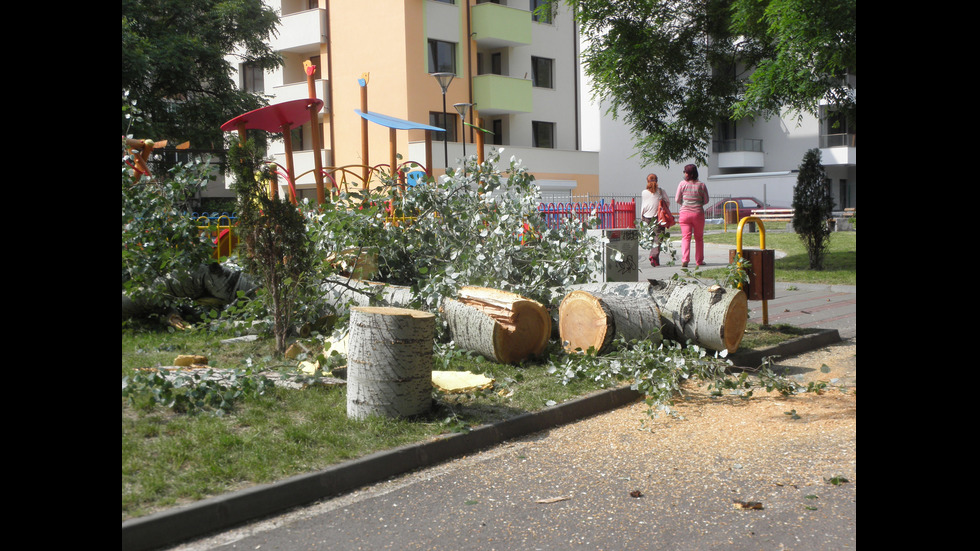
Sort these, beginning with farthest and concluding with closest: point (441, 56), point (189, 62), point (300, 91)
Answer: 1. point (300, 91)
2. point (441, 56)
3. point (189, 62)

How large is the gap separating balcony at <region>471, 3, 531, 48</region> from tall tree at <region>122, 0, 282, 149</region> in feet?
28.5

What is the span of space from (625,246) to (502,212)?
4.41 feet

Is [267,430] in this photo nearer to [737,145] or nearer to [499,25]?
[499,25]

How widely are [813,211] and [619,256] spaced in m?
8.02

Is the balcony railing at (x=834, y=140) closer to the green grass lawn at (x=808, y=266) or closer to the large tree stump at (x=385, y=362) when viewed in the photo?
the green grass lawn at (x=808, y=266)

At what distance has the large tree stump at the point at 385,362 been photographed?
5.31m

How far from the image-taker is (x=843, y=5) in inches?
468

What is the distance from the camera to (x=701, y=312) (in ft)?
24.3

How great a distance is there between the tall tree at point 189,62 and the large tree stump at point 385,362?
20865 mm

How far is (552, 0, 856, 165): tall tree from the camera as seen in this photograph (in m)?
13.0

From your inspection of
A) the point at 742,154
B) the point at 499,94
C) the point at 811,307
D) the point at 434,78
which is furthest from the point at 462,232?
the point at 742,154

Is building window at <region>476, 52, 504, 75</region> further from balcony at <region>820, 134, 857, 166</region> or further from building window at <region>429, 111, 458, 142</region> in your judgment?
balcony at <region>820, 134, 857, 166</region>

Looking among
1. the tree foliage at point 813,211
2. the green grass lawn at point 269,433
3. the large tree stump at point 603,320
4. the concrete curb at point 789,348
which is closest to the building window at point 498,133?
the tree foliage at point 813,211
